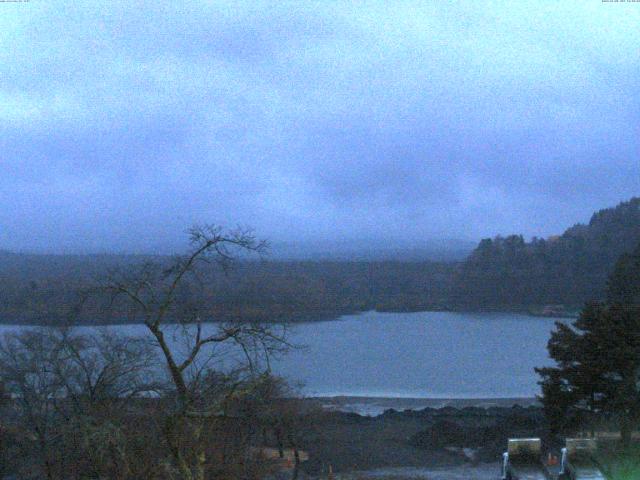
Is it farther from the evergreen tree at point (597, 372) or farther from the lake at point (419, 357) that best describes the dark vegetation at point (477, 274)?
the evergreen tree at point (597, 372)

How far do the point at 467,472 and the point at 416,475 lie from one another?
926 mm

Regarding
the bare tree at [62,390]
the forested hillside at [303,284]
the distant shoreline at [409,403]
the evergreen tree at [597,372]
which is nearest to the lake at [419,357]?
the distant shoreline at [409,403]

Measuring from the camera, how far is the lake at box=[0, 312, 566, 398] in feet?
67.7

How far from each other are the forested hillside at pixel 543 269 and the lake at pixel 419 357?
2566mm

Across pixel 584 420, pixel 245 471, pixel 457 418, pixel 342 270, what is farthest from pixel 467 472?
pixel 342 270

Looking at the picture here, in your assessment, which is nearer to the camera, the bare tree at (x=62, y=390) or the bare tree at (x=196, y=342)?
the bare tree at (x=196, y=342)

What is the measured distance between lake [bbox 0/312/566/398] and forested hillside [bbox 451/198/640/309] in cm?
257

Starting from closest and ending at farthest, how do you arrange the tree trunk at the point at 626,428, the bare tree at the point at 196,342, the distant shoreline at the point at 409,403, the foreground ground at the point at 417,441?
the bare tree at the point at 196,342
the tree trunk at the point at 626,428
the foreground ground at the point at 417,441
the distant shoreline at the point at 409,403

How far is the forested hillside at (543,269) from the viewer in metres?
35.0

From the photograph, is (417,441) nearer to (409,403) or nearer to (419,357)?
(409,403)

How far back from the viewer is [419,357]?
25.3 meters

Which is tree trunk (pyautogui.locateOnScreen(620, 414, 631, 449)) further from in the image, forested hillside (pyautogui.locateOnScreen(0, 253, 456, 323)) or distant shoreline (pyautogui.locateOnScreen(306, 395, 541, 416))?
forested hillside (pyautogui.locateOnScreen(0, 253, 456, 323))

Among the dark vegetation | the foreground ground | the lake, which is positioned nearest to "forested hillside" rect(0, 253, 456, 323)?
the dark vegetation

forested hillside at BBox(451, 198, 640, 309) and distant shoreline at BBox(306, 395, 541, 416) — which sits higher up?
forested hillside at BBox(451, 198, 640, 309)
